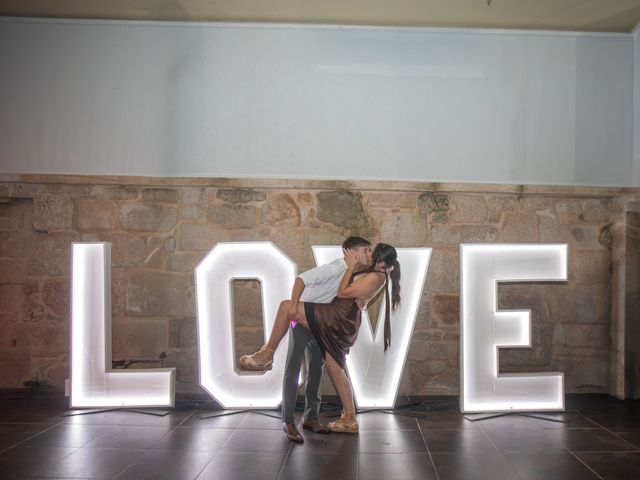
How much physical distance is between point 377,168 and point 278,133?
0.97 m

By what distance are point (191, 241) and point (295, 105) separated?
158cm

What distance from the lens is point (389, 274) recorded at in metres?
4.29

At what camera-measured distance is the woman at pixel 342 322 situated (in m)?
4.00

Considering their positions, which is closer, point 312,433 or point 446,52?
point 312,433

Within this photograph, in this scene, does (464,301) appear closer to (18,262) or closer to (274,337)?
(274,337)

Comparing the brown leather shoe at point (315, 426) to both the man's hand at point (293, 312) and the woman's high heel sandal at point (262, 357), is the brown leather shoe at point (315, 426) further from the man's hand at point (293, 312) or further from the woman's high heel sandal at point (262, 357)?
the man's hand at point (293, 312)

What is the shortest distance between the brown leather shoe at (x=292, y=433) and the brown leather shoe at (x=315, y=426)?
219 millimetres

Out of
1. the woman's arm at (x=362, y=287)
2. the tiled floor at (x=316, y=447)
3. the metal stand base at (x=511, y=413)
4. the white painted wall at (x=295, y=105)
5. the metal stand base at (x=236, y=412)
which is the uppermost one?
the white painted wall at (x=295, y=105)

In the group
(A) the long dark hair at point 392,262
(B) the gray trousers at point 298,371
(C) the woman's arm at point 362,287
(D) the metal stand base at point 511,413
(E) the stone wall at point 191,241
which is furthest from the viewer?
(E) the stone wall at point 191,241

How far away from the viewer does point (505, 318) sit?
4.39 m

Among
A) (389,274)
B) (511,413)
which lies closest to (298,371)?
(389,274)

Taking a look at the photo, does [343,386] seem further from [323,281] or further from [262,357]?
[323,281]

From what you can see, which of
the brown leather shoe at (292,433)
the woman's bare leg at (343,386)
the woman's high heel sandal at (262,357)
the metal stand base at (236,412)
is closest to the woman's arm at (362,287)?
the woman's bare leg at (343,386)

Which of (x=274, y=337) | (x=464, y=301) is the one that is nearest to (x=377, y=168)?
(x=464, y=301)
